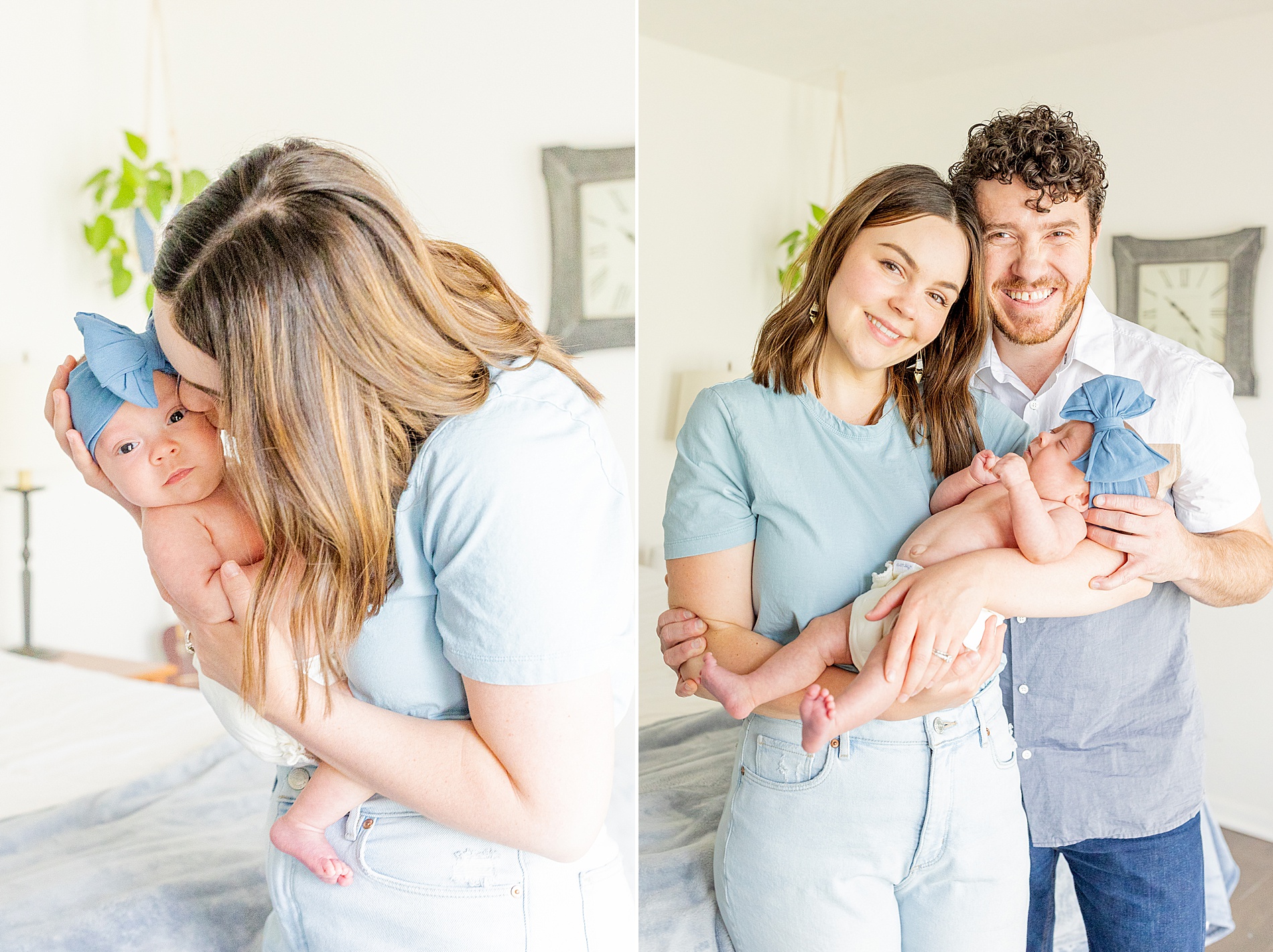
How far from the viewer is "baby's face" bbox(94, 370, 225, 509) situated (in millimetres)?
911

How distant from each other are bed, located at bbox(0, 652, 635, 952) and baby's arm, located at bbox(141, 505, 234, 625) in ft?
1.77

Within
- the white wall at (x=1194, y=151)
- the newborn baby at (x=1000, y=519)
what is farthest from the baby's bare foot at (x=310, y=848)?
the white wall at (x=1194, y=151)

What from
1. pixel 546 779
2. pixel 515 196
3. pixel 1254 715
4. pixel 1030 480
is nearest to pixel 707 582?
pixel 1030 480

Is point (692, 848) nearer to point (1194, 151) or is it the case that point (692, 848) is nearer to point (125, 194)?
point (1194, 151)

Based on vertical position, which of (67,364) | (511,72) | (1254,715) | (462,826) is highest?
(511,72)

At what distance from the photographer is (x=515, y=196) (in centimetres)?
223

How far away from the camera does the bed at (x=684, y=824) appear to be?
1.19 m

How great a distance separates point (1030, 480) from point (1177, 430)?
0.79 feet

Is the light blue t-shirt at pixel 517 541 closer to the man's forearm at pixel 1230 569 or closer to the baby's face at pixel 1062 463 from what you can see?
the baby's face at pixel 1062 463

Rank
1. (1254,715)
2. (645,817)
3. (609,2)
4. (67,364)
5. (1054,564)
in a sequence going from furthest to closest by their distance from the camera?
(1254,715) → (609,2) → (645,817) → (1054,564) → (67,364)

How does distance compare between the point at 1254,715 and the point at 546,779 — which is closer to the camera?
the point at 546,779

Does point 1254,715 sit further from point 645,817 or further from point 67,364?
point 67,364

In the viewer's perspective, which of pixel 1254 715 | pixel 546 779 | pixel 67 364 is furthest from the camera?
pixel 1254 715

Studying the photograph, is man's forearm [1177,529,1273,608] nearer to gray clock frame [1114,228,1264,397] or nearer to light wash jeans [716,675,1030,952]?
light wash jeans [716,675,1030,952]
